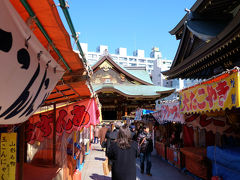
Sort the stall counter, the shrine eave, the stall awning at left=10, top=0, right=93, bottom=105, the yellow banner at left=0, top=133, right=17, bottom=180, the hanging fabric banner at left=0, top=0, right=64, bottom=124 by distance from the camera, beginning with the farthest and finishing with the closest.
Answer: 1. the stall counter
2. the shrine eave
3. the yellow banner at left=0, top=133, right=17, bottom=180
4. the stall awning at left=10, top=0, right=93, bottom=105
5. the hanging fabric banner at left=0, top=0, right=64, bottom=124

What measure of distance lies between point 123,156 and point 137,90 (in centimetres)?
1867

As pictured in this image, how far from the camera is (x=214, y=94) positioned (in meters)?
4.92

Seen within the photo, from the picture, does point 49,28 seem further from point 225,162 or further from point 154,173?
point 154,173

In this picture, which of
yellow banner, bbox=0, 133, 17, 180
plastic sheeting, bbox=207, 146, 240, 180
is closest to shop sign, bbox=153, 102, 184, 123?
plastic sheeting, bbox=207, 146, 240, 180

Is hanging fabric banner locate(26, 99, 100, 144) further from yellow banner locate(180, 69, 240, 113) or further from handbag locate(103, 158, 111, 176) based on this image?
yellow banner locate(180, 69, 240, 113)

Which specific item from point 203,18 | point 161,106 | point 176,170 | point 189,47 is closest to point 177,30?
point 189,47

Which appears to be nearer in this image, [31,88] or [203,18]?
[31,88]

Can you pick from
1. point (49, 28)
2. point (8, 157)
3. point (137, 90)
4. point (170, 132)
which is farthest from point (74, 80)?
point (137, 90)

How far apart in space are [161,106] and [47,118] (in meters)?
5.51

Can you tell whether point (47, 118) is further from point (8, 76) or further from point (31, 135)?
point (8, 76)

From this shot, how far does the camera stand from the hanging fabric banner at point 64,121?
6.57 m

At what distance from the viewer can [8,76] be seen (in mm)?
1628

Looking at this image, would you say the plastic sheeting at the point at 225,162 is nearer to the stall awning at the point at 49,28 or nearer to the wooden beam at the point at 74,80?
the wooden beam at the point at 74,80

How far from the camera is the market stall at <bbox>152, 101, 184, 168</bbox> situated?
8406 mm
